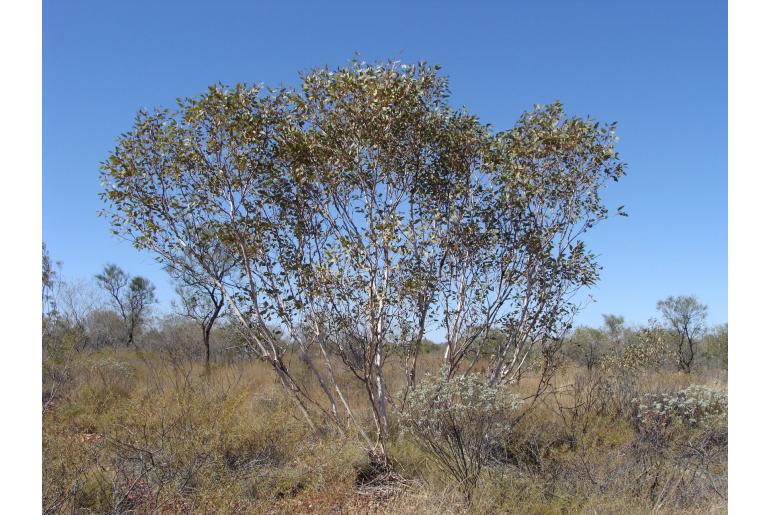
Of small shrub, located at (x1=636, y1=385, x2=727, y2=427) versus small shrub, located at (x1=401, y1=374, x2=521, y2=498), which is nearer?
small shrub, located at (x1=401, y1=374, x2=521, y2=498)

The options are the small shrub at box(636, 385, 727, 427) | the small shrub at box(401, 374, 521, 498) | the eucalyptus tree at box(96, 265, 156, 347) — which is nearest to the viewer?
the small shrub at box(401, 374, 521, 498)

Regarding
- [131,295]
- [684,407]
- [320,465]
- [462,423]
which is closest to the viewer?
[462,423]

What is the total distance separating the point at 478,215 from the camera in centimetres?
671

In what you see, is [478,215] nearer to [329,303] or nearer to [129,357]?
[329,303]

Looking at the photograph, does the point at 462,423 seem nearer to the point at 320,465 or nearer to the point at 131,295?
the point at 320,465

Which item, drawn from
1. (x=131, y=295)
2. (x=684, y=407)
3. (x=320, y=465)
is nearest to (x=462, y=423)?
(x=320, y=465)

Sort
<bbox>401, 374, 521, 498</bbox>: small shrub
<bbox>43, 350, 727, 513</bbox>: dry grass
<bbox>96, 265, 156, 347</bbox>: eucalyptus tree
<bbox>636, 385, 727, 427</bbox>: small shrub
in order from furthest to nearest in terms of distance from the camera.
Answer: <bbox>96, 265, 156, 347</bbox>: eucalyptus tree
<bbox>636, 385, 727, 427</bbox>: small shrub
<bbox>401, 374, 521, 498</bbox>: small shrub
<bbox>43, 350, 727, 513</bbox>: dry grass

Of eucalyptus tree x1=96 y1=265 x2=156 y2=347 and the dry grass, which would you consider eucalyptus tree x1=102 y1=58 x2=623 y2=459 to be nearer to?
the dry grass

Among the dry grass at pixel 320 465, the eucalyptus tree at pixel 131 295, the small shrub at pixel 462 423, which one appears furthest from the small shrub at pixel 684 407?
the eucalyptus tree at pixel 131 295

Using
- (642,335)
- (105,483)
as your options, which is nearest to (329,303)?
(105,483)

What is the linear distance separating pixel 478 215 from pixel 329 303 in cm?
197

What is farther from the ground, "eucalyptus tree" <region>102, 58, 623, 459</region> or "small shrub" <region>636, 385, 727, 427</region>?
"eucalyptus tree" <region>102, 58, 623, 459</region>

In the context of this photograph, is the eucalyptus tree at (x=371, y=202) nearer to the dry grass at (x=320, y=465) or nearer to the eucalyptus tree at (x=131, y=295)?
the dry grass at (x=320, y=465)

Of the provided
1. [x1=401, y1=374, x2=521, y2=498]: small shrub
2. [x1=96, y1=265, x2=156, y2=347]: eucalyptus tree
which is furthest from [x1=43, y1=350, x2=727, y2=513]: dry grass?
[x1=96, y1=265, x2=156, y2=347]: eucalyptus tree
